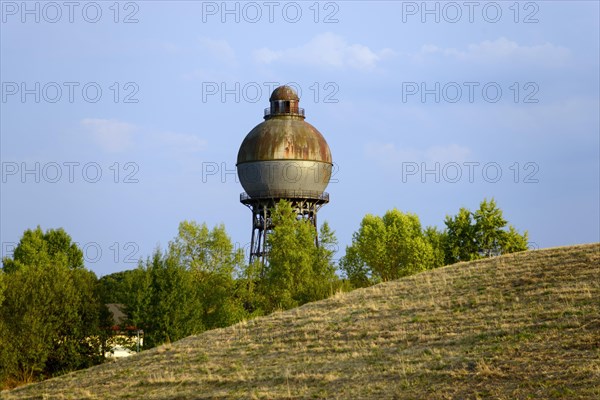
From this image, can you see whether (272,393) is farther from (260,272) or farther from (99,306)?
(260,272)

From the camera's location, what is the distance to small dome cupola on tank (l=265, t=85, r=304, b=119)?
82000 millimetres

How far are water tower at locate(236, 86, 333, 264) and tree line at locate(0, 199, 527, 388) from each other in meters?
1.70

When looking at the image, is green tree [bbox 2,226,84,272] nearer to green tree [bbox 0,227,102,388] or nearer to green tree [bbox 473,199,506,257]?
green tree [bbox 0,227,102,388]

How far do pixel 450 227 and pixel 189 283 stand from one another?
89.4 ft

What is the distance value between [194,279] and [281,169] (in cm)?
1238

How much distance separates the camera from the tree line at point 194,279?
198ft

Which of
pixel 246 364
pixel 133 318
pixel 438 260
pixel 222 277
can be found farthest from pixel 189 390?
pixel 438 260

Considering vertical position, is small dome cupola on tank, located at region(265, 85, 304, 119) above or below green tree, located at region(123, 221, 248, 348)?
above

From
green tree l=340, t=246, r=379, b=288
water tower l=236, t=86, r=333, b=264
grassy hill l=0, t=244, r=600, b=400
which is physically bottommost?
grassy hill l=0, t=244, r=600, b=400

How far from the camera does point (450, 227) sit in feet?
263

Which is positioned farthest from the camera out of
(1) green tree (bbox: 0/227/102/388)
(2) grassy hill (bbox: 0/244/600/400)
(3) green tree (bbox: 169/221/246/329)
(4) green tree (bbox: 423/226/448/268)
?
(4) green tree (bbox: 423/226/448/268)

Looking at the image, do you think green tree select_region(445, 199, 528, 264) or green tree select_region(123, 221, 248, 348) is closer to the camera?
green tree select_region(123, 221, 248, 348)

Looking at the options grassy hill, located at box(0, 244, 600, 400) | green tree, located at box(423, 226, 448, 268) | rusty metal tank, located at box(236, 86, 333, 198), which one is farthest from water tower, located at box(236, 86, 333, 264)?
grassy hill, located at box(0, 244, 600, 400)

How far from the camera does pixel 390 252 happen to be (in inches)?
3189
